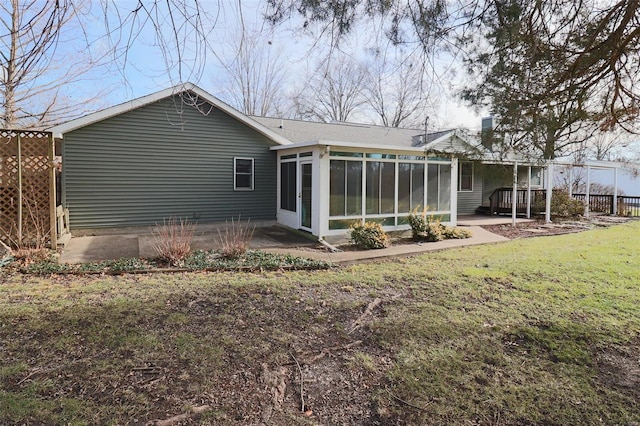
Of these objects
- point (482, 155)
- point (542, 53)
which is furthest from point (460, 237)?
point (542, 53)

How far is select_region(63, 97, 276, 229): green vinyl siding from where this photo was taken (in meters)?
10.1

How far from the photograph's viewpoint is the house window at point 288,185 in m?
11.5

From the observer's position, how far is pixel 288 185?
11914mm

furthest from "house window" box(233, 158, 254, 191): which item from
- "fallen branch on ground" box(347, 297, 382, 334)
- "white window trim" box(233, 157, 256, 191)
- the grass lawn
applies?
"fallen branch on ground" box(347, 297, 382, 334)

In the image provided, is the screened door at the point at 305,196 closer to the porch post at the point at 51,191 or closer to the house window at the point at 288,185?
the house window at the point at 288,185

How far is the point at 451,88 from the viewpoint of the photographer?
16.6 ft

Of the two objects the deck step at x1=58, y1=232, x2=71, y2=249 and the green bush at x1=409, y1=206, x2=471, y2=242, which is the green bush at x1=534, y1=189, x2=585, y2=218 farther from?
the deck step at x1=58, y1=232, x2=71, y2=249

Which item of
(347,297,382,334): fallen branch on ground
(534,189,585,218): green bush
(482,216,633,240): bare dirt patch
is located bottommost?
(347,297,382,334): fallen branch on ground

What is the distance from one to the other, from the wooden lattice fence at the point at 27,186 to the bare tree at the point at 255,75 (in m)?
3.98

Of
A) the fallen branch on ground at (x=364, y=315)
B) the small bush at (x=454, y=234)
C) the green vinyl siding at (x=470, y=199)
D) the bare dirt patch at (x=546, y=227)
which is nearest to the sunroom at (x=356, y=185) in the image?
the small bush at (x=454, y=234)

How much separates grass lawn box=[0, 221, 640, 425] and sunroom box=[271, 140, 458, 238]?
164 inches

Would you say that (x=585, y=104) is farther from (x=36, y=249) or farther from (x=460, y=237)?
(x=36, y=249)

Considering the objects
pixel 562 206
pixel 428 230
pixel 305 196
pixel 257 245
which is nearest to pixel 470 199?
pixel 562 206

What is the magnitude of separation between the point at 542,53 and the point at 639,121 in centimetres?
200
